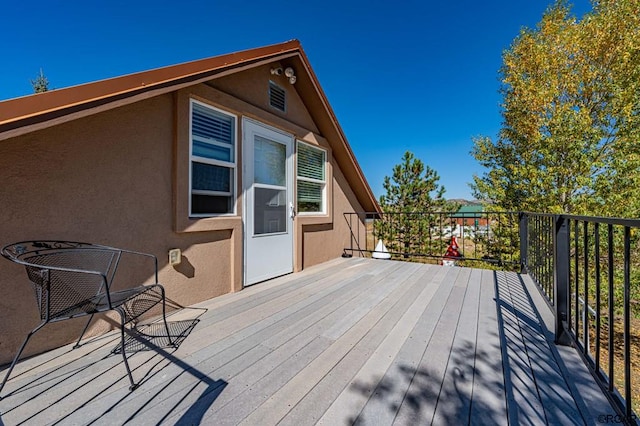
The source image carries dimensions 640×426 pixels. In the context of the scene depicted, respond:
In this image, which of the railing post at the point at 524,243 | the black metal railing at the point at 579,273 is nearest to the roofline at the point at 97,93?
the black metal railing at the point at 579,273

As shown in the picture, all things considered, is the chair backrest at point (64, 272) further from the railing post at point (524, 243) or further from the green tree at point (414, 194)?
the green tree at point (414, 194)

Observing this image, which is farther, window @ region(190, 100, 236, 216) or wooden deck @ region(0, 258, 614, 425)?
window @ region(190, 100, 236, 216)

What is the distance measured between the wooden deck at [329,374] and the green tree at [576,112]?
22.3ft

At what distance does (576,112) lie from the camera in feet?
24.3

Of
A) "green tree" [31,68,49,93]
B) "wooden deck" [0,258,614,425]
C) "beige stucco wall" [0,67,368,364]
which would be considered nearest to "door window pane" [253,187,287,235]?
"beige stucco wall" [0,67,368,364]

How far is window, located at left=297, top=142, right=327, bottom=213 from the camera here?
443 cm

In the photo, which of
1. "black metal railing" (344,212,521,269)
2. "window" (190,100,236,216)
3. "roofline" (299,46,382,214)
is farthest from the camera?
"black metal railing" (344,212,521,269)

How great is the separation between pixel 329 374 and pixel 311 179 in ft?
11.4

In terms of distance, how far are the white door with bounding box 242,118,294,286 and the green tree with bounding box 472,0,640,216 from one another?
24.1ft

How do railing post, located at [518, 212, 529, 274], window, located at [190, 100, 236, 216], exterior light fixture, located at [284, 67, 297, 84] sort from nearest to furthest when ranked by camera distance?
window, located at [190, 100, 236, 216] < railing post, located at [518, 212, 529, 274] < exterior light fixture, located at [284, 67, 297, 84]

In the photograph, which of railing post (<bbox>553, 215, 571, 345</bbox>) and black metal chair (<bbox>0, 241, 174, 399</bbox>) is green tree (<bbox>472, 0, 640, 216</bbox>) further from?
black metal chair (<bbox>0, 241, 174, 399</bbox>)

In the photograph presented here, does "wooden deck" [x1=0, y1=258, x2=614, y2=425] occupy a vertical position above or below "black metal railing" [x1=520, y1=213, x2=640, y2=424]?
below

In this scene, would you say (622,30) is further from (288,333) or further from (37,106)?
(37,106)

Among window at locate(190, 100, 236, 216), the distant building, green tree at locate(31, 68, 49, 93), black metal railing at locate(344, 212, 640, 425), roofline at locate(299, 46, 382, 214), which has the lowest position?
black metal railing at locate(344, 212, 640, 425)
